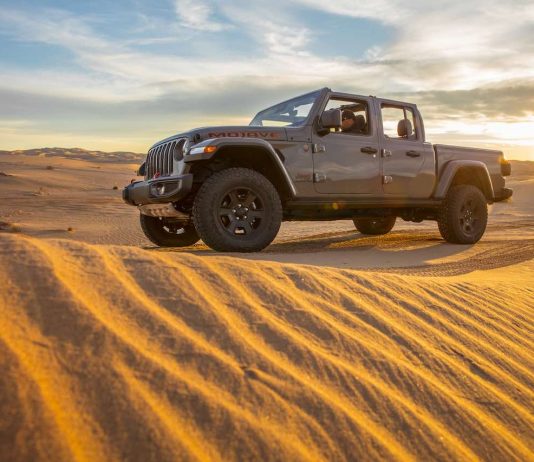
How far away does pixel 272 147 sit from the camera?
586cm

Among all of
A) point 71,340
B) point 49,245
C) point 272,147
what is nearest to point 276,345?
point 71,340

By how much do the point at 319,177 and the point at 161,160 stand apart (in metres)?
1.79

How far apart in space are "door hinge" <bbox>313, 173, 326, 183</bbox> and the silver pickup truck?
0.04 ft

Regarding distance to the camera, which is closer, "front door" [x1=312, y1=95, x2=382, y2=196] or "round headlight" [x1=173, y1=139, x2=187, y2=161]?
"round headlight" [x1=173, y1=139, x2=187, y2=161]

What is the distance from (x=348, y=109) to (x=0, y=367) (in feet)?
19.7

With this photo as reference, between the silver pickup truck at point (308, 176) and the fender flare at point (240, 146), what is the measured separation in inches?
0.4

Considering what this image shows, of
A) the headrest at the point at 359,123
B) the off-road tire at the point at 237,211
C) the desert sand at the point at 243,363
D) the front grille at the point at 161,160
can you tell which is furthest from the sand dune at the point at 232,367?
the headrest at the point at 359,123

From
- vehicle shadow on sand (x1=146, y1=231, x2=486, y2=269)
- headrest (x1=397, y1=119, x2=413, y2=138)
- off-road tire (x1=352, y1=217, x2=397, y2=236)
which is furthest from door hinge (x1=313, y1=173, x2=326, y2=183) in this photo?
off-road tire (x1=352, y1=217, x2=397, y2=236)

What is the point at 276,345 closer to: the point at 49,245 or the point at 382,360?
the point at 382,360

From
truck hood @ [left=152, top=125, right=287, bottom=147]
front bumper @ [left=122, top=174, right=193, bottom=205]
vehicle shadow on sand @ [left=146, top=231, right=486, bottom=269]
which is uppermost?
truck hood @ [left=152, top=125, right=287, bottom=147]

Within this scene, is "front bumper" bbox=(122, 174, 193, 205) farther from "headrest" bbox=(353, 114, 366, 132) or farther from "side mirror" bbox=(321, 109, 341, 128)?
"headrest" bbox=(353, 114, 366, 132)

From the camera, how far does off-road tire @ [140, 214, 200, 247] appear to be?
6.98m

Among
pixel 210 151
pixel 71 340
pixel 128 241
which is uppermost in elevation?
pixel 210 151

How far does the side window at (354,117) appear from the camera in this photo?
6.82 metres
